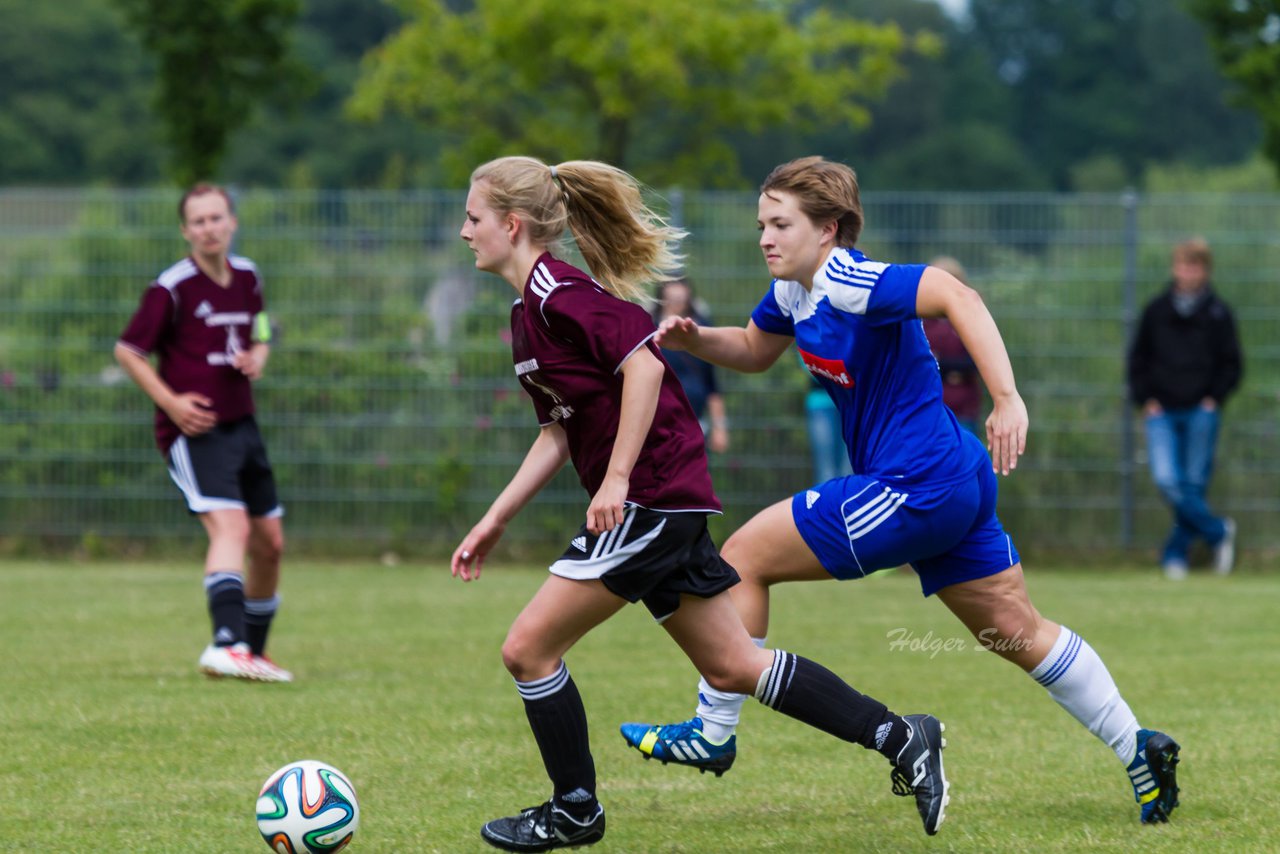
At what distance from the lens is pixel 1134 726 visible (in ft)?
16.4

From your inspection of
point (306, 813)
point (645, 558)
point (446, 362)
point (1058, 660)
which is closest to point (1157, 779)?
point (1058, 660)

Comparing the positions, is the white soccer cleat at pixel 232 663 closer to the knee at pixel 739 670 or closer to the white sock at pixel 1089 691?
the knee at pixel 739 670

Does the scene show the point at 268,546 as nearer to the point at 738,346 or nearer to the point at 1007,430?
the point at 738,346

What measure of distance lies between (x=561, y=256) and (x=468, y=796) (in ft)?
5.53

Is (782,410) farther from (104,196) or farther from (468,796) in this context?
(468,796)

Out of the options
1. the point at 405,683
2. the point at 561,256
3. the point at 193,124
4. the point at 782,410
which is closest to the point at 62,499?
the point at 193,124

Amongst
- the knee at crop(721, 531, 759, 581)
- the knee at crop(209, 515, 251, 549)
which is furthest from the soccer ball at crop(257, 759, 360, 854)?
the knee at crop(209, 515, 251, 549)

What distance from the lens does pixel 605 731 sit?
21.0 ft

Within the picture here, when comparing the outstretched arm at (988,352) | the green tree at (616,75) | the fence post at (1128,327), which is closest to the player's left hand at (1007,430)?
the outstretched arm at (988,352)

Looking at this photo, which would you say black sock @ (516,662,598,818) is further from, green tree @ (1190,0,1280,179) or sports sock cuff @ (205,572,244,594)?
green tree @ (1190,0,1280,179)

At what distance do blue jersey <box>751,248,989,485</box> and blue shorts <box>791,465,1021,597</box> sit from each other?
55 millimetres

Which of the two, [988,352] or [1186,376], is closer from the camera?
[988,352]

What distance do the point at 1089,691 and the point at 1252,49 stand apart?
10.5 m

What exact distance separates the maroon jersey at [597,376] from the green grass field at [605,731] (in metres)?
1.00
